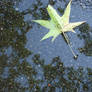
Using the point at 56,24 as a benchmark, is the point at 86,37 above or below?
below

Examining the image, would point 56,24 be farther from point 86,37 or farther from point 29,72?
point 29,72

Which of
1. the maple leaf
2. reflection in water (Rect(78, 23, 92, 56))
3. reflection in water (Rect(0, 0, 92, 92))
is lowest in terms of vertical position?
reflection in water (Rect(0, 0, 92, 92))

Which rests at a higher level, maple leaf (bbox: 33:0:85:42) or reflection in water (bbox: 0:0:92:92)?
maple leaf (bbox: 33:0:85:42)

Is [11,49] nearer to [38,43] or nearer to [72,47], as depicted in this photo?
[38,43]

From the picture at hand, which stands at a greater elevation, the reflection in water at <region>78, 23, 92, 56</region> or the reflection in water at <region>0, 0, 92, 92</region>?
the reflection in water at <region>78, 23, 92, 56</region>

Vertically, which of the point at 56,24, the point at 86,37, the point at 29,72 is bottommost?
the point at 29,72

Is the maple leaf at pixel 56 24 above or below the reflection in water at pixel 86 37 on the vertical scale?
above

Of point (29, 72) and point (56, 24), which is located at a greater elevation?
point (56, 24)

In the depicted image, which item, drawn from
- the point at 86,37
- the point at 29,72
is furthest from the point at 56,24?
the point at 29,72
